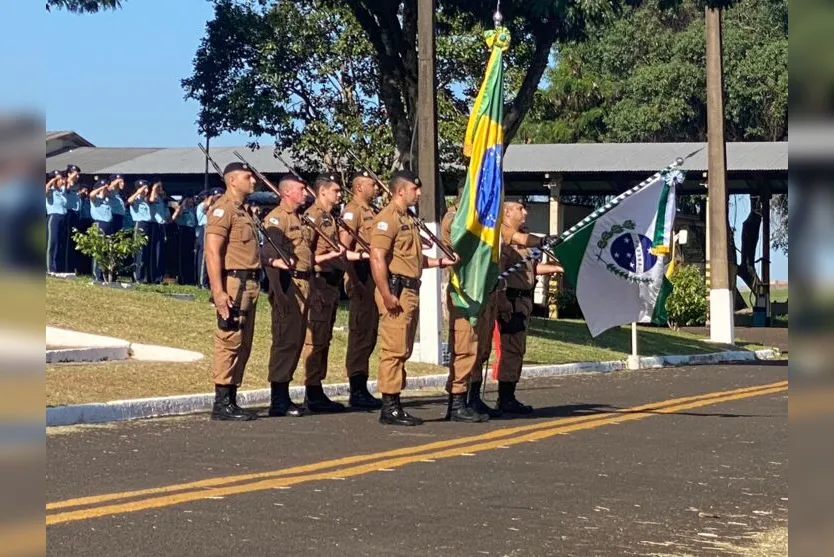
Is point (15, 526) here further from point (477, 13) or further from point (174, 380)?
point (477, 13)

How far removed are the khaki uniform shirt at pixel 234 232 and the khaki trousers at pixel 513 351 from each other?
2.41m

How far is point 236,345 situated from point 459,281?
185 centimetres

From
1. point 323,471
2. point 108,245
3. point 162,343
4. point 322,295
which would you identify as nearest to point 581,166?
point 108,245

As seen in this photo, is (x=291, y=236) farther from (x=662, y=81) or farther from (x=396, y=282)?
(x=662, y=81)

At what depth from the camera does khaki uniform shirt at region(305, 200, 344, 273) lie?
1188cm

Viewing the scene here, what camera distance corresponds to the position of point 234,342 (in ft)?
35.9

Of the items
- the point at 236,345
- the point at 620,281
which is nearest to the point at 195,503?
the point at 236,345

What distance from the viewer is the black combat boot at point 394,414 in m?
10.9

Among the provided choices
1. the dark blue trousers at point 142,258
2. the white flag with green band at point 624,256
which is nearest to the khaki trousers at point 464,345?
the white flag with green band at point 624,256

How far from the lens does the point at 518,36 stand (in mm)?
23688

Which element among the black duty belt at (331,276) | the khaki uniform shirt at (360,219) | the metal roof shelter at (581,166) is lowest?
the black duty belt at (331,276)

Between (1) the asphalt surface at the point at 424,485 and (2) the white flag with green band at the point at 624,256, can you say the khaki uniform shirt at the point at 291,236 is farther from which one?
(2) the white flag with green band at the point at 624,256

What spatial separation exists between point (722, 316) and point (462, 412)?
1519 centimetres

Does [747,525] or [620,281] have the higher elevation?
[620,281]
